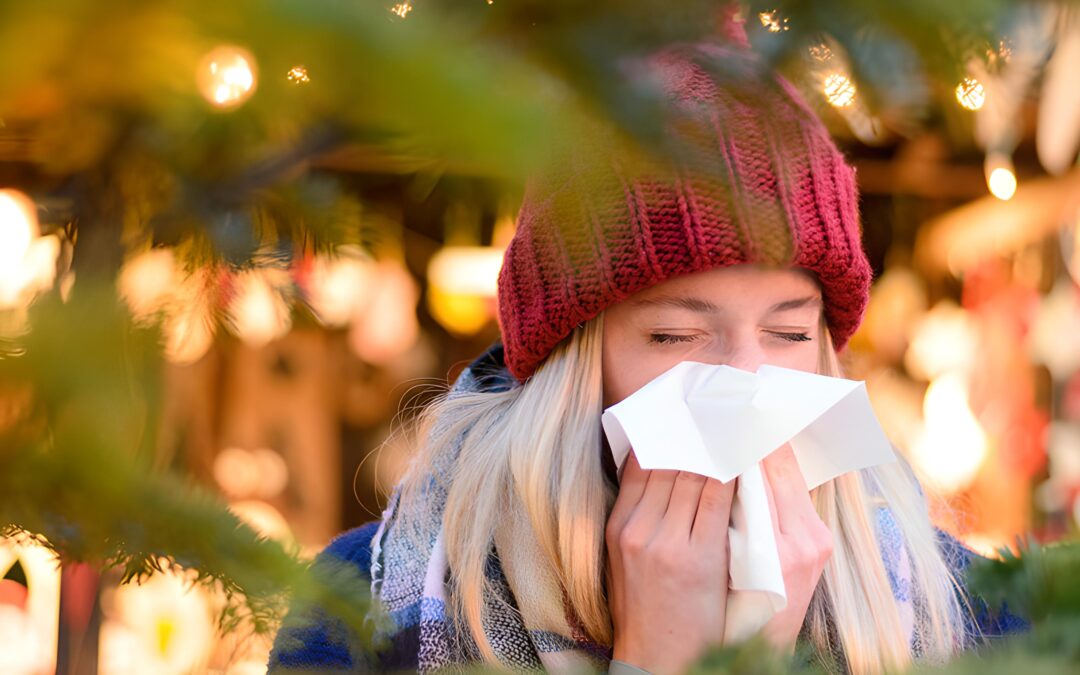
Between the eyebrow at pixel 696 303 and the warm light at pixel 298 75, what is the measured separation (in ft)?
3.55

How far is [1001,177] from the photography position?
3.67 metres

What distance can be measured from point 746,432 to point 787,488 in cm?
18

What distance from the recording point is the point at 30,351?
0.27 metres

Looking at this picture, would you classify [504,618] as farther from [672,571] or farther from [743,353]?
[743,353]

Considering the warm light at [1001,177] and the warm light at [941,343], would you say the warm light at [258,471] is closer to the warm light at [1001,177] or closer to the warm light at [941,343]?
the warm light at [941,343]

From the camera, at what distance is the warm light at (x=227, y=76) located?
0.23 metres

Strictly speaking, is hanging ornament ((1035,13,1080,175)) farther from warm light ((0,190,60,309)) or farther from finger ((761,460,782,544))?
warm light ((0,190,60,309))

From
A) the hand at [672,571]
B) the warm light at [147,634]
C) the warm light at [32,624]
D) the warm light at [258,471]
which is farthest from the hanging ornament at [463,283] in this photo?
the hand at [672,571]

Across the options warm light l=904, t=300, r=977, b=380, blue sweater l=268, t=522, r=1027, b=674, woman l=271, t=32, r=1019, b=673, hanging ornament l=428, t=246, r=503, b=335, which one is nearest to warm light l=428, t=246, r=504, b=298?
hanging ornament l=428, t=246, r=503, b=335

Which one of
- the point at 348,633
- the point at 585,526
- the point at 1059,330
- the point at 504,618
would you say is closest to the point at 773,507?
the point at 585,526

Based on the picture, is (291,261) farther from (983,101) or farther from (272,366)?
(272,366)

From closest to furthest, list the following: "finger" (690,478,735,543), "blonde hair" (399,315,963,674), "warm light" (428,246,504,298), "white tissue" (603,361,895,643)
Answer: "white tissue" (603,361,895,643), "finger" (690,478,735,543), "blonde hair" (399,315,963,674), "warm light" (428,246,504,298)

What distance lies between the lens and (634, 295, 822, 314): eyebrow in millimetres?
1298

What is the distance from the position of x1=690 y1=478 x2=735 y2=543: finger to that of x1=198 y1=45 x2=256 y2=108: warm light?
40.4 inches
